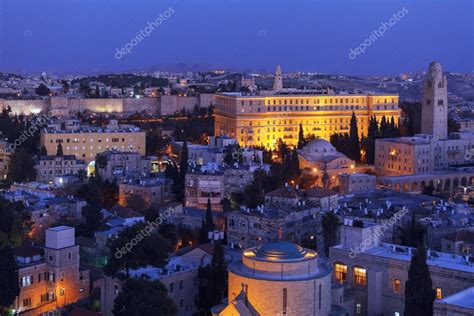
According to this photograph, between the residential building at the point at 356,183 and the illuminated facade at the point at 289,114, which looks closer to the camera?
the residential building at the point at 356,183

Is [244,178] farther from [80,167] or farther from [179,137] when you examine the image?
[179,137]

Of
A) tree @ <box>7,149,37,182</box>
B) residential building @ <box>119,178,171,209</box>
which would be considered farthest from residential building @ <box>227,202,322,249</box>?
tree @ <box>7,149,37,182</box>

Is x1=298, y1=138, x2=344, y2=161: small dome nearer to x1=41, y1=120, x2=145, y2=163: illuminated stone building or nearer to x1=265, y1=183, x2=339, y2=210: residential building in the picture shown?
x1=41, y1=120, x2=145, y2=163: illuminated stone building

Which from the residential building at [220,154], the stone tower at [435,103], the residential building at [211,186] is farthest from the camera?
the stone tower at [435,103]

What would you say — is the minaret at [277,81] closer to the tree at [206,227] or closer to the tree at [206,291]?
the tree at [206,227]

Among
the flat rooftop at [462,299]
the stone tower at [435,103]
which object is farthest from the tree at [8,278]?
the stone tower at [435,103]

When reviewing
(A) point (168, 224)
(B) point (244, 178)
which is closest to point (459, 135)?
(B) point (244, 178)
